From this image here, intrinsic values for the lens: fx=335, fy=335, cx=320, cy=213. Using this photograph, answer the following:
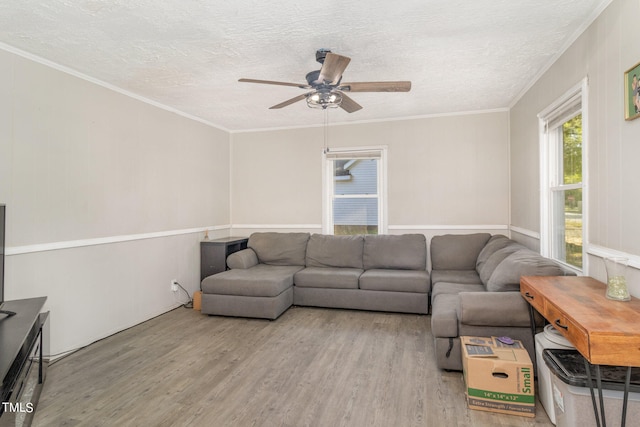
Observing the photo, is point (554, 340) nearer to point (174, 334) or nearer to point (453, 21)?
point (453, 21)

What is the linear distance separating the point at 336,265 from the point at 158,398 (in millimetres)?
2802

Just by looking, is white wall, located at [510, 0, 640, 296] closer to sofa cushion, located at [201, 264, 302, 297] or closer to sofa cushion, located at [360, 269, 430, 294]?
sofa cushion, located at [360, 269, 430, 294]

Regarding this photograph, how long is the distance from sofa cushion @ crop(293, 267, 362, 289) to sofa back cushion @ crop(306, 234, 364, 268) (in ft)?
0.90

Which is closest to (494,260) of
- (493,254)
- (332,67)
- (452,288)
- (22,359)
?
(493,254)

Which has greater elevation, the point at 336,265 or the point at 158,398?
the point at 336,265

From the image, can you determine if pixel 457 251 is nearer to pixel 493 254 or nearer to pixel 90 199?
pixel 493 254

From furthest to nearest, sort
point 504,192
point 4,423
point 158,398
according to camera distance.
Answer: point 504,192 → point 158,398 → point 4,423

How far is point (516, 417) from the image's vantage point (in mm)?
2084

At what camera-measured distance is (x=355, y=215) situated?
5297 mm

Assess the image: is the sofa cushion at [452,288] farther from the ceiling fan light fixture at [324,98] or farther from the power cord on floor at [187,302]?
the power cord on floor at [187,302]

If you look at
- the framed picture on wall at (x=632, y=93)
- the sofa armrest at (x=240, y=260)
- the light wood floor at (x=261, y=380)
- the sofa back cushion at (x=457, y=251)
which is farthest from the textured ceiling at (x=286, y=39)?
the light wood floor at (x=261, y=380)

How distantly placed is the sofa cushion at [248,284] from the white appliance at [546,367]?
2.58 meters

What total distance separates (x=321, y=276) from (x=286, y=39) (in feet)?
9.13

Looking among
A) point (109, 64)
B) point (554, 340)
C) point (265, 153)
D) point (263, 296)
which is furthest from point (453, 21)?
point (265, 153)
